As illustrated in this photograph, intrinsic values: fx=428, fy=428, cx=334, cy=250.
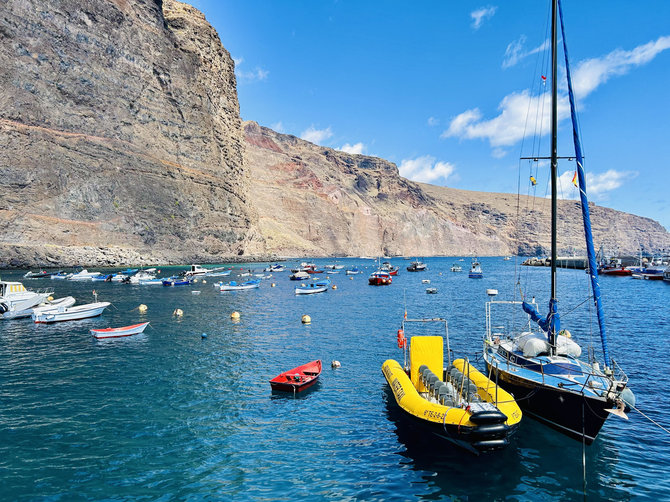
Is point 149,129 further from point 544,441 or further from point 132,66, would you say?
point 544,441

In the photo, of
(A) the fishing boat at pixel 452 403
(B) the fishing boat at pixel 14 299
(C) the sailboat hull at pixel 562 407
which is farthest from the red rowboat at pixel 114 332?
(C) the sailboat hull at pixel 562 407

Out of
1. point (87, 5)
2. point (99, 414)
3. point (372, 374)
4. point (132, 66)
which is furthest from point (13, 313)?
point (87, 5)

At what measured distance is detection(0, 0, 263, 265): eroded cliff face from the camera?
334 feet

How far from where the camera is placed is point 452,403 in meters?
14.3

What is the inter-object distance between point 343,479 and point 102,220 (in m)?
115

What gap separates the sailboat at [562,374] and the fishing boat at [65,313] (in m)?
37.3

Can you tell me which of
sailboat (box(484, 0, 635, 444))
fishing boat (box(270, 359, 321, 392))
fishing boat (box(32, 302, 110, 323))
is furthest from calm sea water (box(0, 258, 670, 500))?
fishing boat (box(32, 302, 110, 323))

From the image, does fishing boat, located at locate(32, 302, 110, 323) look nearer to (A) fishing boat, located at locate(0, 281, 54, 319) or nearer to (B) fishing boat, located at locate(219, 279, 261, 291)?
(A) fishing boat, located at locate(0, 281, 54, 319)

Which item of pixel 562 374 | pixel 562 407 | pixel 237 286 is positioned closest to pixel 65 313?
pixel 237 286

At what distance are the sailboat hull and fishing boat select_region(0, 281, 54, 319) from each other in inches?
1806

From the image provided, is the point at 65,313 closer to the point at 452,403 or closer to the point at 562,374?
the point at 452,403

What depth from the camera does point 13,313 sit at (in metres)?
42.1

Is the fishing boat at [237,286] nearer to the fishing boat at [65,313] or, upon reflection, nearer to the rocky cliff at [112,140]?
the fishing boat at [65,313]

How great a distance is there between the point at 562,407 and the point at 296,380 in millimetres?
11404
